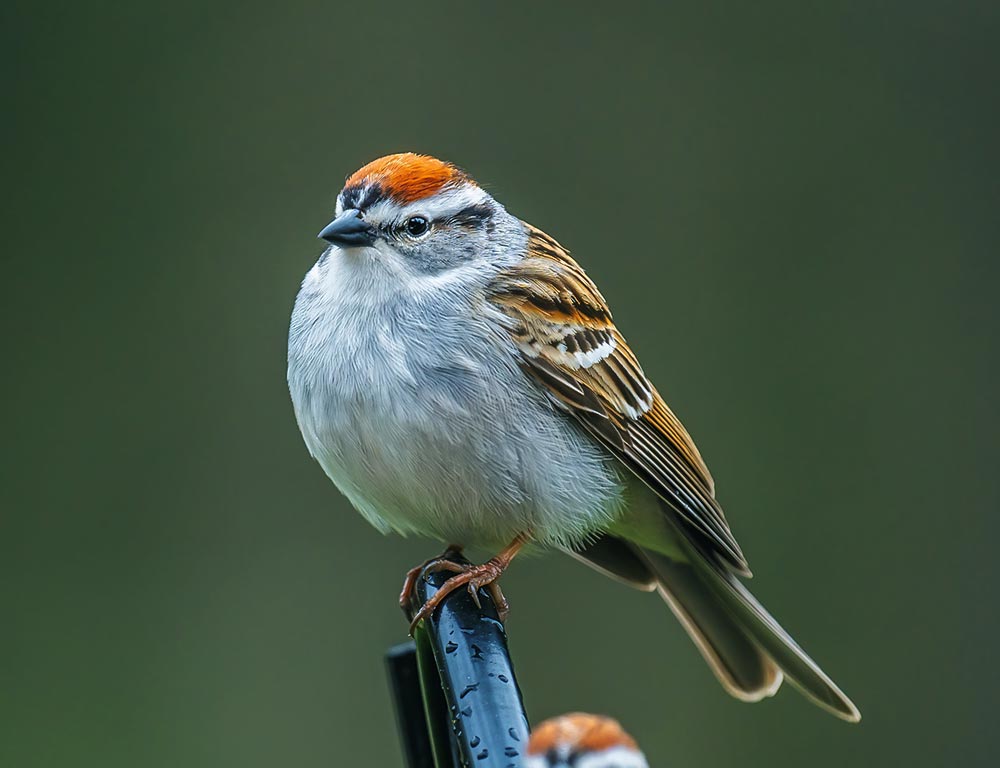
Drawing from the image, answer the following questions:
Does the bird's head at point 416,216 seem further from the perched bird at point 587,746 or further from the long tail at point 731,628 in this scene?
the perched bird at point 587,746

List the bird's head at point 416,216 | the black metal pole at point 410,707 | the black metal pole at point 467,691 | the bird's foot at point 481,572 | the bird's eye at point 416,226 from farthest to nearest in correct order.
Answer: the bird's eye at point 416,226, the bird's head at point 416,216, the bird's foot at point 481,572, the black metal pole at point 410,707, the black metal pole at point 467,691

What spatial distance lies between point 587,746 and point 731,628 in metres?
2.03

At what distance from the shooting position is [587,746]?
1.29 m

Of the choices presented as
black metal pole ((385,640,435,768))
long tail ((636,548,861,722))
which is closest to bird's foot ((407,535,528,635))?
black metal pole ((385,640,435,768))

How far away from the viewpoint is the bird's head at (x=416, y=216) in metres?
2.79

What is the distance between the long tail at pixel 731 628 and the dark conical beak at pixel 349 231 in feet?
3.60

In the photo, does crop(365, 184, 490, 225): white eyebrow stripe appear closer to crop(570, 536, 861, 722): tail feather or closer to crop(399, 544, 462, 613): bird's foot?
crop(399, 544, 462, 613): bird's foot

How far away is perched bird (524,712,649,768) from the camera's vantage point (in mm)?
1276

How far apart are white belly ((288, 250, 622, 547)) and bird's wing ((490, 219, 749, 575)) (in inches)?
2.8

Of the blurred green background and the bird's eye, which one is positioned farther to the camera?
the blurred green background

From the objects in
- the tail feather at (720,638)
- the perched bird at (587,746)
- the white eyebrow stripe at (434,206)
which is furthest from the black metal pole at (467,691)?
the tail feather at (720,638)

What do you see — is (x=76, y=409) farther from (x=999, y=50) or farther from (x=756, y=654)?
(x=999, y=50)

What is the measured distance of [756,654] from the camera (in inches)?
127

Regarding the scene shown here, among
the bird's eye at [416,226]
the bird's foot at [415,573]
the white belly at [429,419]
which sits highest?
the bird's eye at [416,226]
